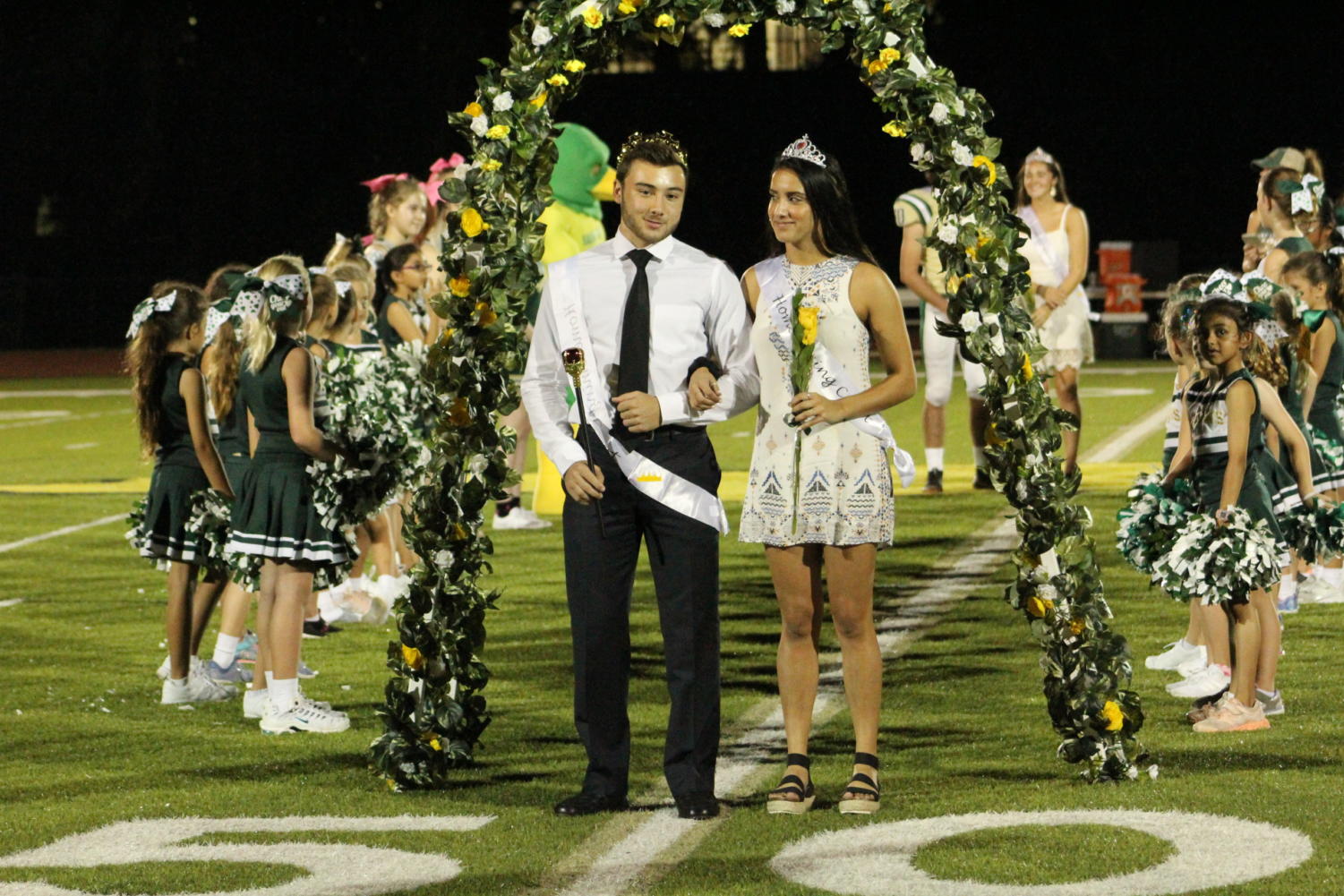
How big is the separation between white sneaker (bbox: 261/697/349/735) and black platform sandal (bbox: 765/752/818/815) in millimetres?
1915

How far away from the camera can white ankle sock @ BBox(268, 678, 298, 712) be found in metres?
7.04

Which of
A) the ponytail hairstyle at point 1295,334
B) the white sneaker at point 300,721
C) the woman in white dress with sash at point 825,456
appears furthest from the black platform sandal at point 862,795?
the ponytail hairstyle at point 1295,334

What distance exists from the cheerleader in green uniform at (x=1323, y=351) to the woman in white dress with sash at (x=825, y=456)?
365 centimetres

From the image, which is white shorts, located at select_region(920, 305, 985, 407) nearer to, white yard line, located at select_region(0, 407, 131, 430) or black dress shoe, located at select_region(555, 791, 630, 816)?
black dress shoe, located at select_region(555, 791, 630, 816)

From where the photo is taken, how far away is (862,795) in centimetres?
570

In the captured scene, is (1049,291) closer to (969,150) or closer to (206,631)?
(206,631)

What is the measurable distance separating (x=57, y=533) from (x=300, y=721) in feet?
20.2

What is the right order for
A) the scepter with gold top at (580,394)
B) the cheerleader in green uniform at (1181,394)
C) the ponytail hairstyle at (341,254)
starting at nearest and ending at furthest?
1. the scepter with gold top at (580,394)
2. the cheerleader in green uniform at (1181,394)
3. the ponytail hairstyle at (341,254)

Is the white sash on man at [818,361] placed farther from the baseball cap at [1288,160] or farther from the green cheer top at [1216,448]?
the baseball cap at [1288,160]

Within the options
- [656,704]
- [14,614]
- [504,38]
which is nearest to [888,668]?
[656,704]

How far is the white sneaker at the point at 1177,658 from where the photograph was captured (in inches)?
307

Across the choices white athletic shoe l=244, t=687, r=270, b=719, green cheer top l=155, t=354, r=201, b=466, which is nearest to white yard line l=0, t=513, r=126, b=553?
green cheer top l=155, t=354, r=201, b=466

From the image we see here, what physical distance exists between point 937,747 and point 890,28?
2.28 meters

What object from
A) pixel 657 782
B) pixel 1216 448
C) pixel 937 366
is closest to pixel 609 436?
pixel 657 782
